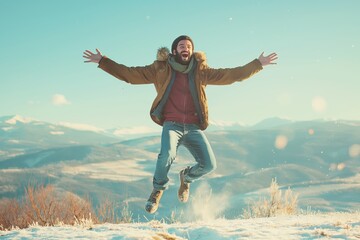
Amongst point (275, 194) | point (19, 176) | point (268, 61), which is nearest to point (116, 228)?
point (268, 61)

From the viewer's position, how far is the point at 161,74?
5.21 meters

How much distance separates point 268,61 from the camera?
5.80m

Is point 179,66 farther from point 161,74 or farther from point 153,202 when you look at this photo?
point 153,202

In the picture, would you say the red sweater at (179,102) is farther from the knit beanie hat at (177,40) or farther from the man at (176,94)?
the knit beanie hat at (177,40)

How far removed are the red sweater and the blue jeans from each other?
0.33ft

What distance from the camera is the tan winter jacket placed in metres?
5.21

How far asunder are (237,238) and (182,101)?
6.29ft

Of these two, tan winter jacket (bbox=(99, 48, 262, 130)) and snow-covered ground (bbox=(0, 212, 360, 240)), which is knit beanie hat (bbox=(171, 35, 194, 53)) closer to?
tan winter jacket (bbox=(99, 48, 262, 130))

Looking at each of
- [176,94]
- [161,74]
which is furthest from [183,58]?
[176,94]

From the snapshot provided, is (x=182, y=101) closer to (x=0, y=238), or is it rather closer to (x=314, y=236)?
(x=314, y=236)

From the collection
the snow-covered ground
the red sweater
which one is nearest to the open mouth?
the red sweater

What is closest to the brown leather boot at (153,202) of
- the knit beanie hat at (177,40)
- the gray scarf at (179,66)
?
the gray scarf at (179,66)

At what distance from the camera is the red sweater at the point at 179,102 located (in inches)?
205

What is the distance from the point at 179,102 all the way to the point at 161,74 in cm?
44
